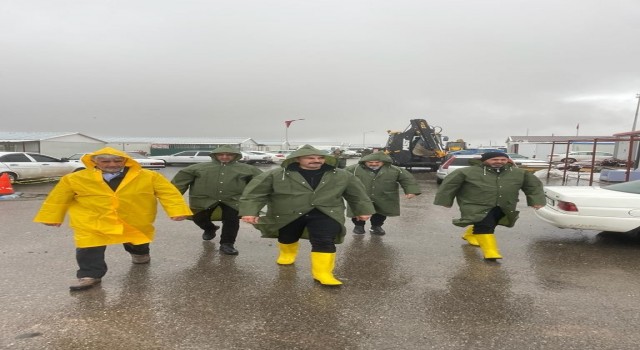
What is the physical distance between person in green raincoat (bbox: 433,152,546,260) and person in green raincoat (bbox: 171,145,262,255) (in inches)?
106

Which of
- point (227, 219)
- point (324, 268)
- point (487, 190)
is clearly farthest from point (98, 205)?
point (487, 190)

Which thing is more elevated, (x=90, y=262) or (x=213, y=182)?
(x=213, y=182)

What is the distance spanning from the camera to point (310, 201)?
12.9 feet

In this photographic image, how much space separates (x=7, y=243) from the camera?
17.7ft

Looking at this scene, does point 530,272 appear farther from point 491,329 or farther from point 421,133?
point 421,133

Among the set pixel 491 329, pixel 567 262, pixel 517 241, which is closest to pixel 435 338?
pixel 491 329

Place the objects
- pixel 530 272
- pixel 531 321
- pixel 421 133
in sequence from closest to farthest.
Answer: pixel 531 321
pixel 530 272
pixel 421 133

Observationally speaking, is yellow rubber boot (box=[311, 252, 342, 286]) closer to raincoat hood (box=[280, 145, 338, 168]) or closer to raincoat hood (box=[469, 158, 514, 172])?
raincoat hood (box=[280, 145, 338, 168])

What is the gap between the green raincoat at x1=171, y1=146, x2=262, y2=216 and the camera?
4867mm

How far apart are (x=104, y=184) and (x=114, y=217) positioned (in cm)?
33

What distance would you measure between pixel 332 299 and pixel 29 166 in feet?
47.9

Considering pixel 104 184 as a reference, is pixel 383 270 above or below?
below

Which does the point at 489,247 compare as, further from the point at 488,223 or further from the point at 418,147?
the point at 418,147

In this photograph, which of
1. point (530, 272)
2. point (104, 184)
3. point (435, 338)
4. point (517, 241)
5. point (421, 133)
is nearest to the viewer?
point (435, 338)
